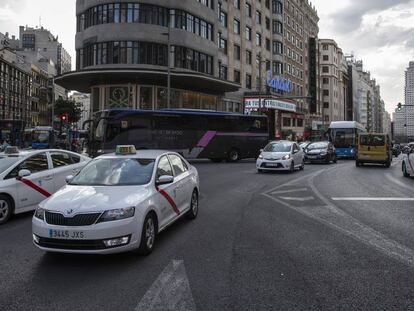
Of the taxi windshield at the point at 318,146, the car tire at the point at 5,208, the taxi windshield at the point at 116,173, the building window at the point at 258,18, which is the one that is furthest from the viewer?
the building window at the point at 258,18

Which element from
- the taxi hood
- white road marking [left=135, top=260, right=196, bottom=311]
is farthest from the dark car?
white road marking [left=135, top=260, right=196, bottom=311]

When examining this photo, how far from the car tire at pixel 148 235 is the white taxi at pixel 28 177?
12.3 ft

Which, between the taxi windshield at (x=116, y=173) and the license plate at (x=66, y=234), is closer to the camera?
the license plate at (x=66, y=234)

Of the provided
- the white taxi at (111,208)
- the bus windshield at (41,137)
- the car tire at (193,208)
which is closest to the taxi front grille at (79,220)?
the white taxi at (111,208)

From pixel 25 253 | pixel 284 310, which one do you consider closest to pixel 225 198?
pixel 25 253

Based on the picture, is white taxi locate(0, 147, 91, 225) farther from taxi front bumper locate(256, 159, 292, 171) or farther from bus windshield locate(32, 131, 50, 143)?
bus windshield locate(32, 131, 50, 143)

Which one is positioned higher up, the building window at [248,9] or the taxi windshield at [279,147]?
the building window at [248,9]

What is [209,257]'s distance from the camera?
225 inches

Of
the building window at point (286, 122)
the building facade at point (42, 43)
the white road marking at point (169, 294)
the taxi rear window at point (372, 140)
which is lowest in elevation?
the white road marking at point (169, 294)

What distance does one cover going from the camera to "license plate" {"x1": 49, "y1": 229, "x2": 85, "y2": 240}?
521 cm

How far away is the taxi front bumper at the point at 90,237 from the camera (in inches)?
205

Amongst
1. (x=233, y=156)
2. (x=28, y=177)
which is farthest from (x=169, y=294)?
(x=233, y=156)

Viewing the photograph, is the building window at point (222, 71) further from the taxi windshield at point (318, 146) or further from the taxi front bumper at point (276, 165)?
the taxi front bumper at point (276, 165)

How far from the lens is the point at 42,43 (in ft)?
441
